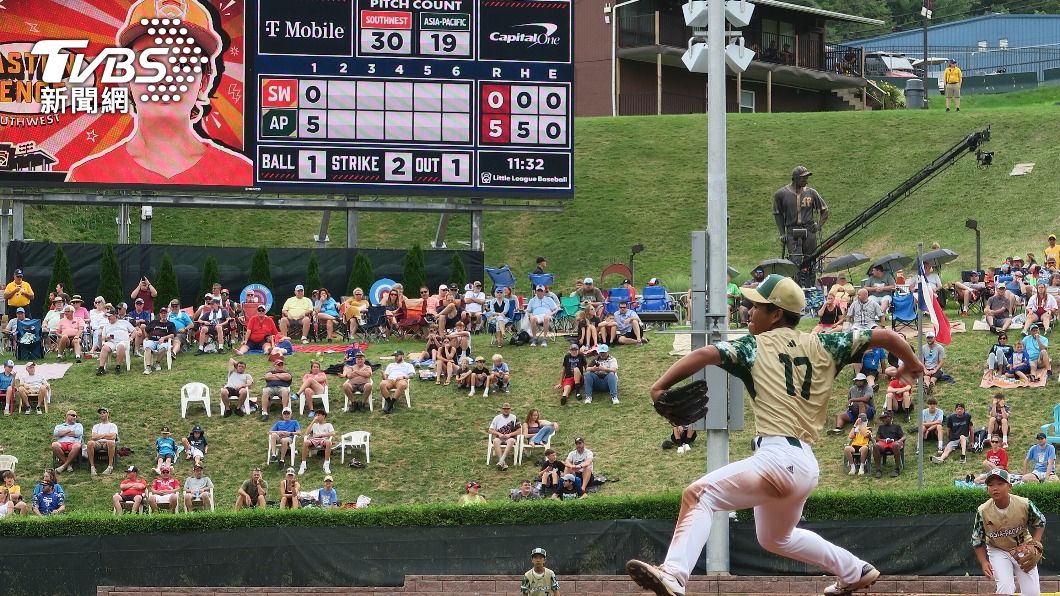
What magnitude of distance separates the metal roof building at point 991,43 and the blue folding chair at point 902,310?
45944mm

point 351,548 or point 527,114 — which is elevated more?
point 527,114

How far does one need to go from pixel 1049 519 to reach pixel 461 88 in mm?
20174

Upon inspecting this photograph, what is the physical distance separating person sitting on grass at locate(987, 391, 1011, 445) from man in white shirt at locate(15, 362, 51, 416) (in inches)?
656

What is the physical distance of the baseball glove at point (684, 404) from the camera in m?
7.73

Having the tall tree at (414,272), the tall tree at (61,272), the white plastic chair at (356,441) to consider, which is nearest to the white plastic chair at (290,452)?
the white plastic chair at (356,441)

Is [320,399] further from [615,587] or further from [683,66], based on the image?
[683,66]

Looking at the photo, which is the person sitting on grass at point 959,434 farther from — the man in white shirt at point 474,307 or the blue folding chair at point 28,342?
the blue folding chair at point 28,342

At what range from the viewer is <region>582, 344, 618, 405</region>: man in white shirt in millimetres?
27719

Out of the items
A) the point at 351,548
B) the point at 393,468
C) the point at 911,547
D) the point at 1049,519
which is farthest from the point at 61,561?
the point at 1049,519

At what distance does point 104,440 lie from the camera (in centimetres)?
2523

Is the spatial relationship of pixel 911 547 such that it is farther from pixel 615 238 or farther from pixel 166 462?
pixel 615 238

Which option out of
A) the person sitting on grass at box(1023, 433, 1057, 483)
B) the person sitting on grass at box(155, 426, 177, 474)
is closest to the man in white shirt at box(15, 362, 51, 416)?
the person sitting on grass at box(155, 426, 177, 474)

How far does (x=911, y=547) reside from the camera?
18.2 meters

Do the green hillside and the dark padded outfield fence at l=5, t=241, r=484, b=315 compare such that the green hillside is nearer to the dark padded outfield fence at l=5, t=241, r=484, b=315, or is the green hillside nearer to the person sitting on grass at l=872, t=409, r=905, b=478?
the dark padded outfield fence at l=5, t=241, r=484, b=315
